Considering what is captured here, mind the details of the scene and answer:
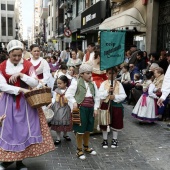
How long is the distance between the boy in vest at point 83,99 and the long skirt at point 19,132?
32.7 inches

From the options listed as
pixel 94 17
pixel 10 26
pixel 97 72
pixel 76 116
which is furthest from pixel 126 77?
pixel 10 26

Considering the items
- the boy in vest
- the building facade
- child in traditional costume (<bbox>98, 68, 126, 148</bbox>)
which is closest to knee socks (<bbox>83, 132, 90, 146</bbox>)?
the boy in vest

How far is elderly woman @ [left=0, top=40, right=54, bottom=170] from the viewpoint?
399 centimetres

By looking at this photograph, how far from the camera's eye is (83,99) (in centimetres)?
490

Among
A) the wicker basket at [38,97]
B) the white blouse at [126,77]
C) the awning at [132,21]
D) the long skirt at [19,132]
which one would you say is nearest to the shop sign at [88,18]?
the awning at [132,21]

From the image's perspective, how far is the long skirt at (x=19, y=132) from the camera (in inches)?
157

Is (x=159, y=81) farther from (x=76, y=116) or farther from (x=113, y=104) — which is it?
(x=76, y=116)

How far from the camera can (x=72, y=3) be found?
34531 millimetres

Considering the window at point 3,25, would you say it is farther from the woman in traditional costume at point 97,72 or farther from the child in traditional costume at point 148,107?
the woman in traditional costume at point 97,72

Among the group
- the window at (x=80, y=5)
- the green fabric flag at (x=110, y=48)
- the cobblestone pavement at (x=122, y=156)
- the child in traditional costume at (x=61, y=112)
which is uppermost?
the window at (x=80, y=5)

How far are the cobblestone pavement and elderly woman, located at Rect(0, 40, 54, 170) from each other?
626mm

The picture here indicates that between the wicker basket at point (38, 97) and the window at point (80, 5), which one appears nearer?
the wicker basket at point (38, 97)

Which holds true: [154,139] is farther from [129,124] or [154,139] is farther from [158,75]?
[158,75]

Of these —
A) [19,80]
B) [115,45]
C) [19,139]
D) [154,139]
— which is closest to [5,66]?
[19,80]
